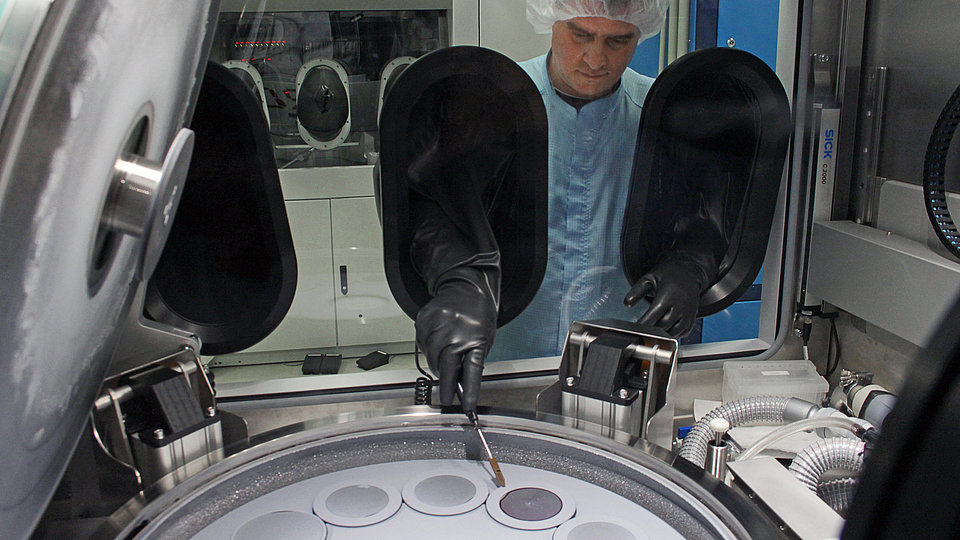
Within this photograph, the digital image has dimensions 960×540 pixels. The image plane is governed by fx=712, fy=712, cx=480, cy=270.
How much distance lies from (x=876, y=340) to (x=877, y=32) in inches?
24.2

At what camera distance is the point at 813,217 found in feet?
4.94

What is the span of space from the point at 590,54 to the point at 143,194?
3.40 feet

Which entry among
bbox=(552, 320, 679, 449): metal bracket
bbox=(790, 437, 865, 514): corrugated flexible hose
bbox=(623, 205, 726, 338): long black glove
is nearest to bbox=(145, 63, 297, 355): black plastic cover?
bbox=(552, 320, 679, 449): metal bracket

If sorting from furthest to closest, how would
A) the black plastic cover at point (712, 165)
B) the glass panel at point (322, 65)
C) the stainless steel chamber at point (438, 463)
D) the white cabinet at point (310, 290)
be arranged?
the black plastic cover at point (712, 165) < the white cabinet at point (310, 290) < the glass panel at point (322, 65) < the stainless steel chamber at point (438, 463)

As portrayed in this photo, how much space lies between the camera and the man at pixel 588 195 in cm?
134

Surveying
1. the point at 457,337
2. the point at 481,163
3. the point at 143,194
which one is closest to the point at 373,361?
the point at 457,337

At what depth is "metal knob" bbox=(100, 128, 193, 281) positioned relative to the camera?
20.8 inches

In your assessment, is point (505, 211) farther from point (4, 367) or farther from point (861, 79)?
point (4, 367)

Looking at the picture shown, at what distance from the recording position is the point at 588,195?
4.83 feet

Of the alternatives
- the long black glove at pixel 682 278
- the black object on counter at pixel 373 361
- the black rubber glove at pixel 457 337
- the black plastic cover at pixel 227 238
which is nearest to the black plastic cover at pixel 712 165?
the long black glove at pixel 682 278

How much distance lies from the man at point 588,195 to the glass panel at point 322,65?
250 mm

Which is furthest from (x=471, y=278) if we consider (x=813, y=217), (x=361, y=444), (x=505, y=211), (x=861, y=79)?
(x=861, y=79)

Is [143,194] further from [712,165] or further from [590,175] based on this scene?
[712,165]

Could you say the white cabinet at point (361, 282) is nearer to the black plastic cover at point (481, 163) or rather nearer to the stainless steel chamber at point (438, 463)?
the black plastic cover at point (481, 163)
